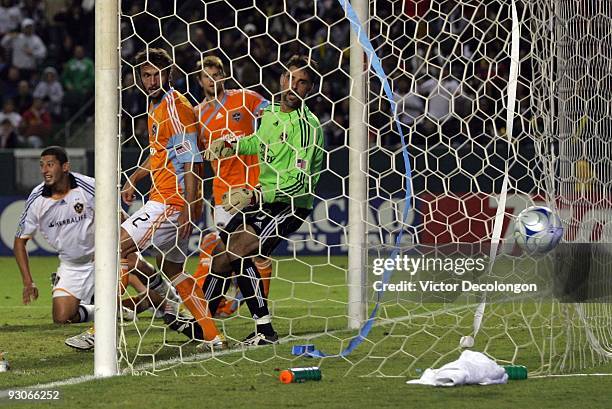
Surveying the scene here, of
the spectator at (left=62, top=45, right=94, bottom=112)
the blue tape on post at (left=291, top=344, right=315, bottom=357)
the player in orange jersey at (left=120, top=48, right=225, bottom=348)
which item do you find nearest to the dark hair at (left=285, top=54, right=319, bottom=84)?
the player in orange jersey at (left=120, top=48, right=225, bottom=348)

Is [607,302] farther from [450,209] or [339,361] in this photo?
[450,209]

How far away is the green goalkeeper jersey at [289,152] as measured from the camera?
8117mm

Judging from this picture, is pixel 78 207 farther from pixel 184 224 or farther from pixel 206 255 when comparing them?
pixel 184 224

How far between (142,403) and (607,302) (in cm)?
325

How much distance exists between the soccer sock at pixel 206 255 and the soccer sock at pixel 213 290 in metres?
0.05

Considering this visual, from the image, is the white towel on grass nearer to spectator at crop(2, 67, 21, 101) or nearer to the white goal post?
the white goal post

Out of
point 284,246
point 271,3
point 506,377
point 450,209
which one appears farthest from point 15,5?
point 506,377

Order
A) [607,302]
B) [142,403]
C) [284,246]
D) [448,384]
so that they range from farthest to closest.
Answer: [284,246] → [607,302] → [448,384] → [142,403]

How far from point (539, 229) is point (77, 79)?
1404 centimetres

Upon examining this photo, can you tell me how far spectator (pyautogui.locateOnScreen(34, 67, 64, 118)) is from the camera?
1978 cm

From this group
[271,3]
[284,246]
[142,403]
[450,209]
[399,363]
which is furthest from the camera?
[271,3]

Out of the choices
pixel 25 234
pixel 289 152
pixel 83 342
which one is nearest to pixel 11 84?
pixel 25 234

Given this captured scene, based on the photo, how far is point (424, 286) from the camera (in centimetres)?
712

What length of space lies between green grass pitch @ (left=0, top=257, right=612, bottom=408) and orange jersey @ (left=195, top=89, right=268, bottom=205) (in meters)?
1.09
